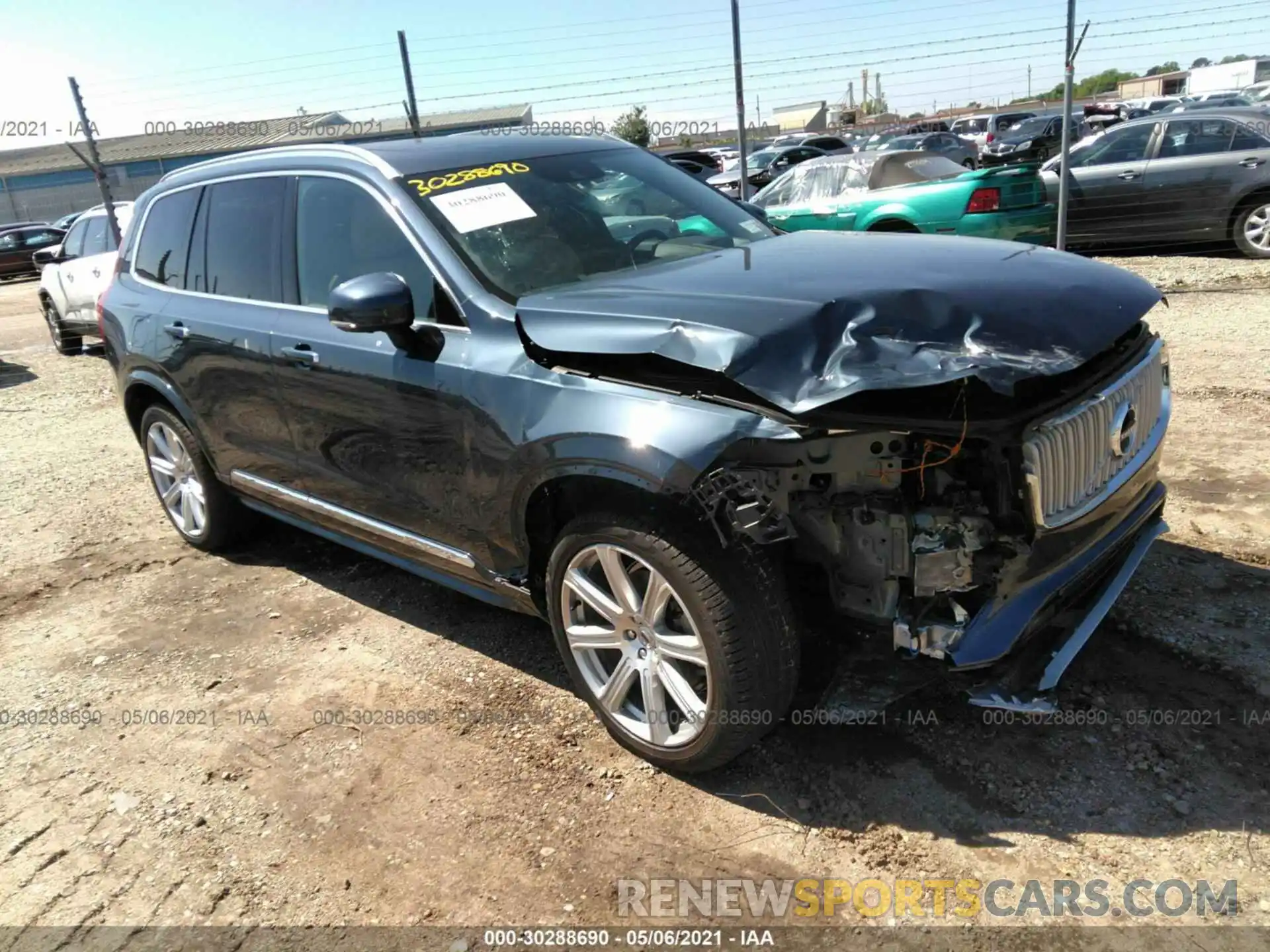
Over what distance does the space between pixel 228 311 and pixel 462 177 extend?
1405 millimetres

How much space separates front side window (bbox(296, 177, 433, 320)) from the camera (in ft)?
10.7

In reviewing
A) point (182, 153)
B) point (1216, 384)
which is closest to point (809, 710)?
point (1216, 384)

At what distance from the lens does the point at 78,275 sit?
11.1 m

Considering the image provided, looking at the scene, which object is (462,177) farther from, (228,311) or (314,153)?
(228,311)

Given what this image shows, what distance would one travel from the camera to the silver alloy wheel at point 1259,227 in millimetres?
9125

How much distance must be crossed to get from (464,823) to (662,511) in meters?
1.14

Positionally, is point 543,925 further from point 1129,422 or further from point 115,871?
point 1129,422

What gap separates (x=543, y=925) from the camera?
241 centimetres

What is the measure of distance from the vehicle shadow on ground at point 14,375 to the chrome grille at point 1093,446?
1117 cm

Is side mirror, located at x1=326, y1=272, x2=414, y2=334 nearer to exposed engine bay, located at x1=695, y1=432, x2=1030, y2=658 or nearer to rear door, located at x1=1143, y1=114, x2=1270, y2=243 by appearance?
exposed engine bay, located at x1=695, y1=432, x2=1030, y2=658

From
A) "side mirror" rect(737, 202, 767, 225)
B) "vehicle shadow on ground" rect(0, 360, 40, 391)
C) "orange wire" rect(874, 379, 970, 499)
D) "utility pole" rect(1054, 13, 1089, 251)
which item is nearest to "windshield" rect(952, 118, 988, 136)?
"utility pole" rect(1054, 13, 1089, 251)

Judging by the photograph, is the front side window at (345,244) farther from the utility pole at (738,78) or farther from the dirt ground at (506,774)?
the utility pole at (738,78)

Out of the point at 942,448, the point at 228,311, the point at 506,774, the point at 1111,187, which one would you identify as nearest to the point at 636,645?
the point at 506,774

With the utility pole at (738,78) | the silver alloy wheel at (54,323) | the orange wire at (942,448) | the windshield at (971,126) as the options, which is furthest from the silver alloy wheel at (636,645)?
the windshield at (971,126)
